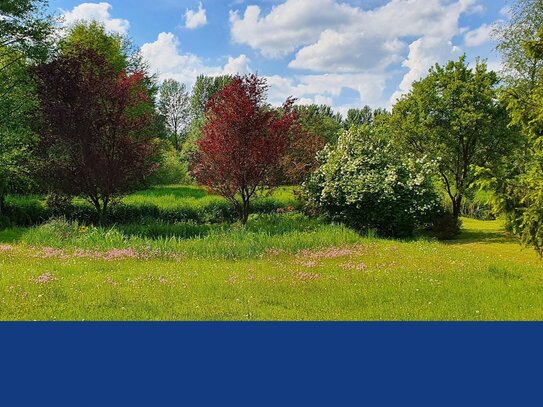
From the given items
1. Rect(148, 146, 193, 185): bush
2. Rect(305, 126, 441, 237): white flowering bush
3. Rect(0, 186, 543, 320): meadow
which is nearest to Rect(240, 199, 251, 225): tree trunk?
Rect(0, 186, 543, 320): meadow

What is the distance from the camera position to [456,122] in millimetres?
17922

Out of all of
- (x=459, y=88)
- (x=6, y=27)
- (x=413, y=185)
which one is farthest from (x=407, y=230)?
(x=6, y=27)

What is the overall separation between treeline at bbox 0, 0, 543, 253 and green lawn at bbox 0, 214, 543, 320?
2191mm

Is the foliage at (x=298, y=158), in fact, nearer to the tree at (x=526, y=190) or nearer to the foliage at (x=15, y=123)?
the foliage at (x=15, y=123)

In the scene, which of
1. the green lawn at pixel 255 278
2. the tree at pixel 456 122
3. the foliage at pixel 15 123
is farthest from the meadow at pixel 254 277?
the tree at pixel 456 122

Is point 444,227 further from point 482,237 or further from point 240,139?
point 240,139

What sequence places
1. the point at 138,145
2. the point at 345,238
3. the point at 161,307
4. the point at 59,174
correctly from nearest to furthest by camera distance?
1. the point at 161,307
2. the point at 345,238
3. the point at 59,174
4. the point at 138,145

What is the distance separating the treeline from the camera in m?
14.5

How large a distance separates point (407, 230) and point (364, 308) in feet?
30.8

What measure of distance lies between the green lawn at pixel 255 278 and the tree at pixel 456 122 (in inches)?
236

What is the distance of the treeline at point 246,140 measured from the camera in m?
14.5

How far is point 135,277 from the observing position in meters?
8.62

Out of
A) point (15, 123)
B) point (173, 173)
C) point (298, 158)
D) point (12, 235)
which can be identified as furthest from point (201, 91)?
point (12, 235)

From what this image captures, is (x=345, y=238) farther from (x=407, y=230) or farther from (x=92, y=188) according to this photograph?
(x=92, y=188)
